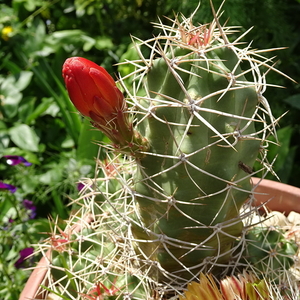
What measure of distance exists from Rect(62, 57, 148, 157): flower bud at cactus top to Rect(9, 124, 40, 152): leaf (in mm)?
950

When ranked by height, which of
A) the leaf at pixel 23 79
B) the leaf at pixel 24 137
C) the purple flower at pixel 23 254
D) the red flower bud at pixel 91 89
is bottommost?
the purple flower at pixel 23 254

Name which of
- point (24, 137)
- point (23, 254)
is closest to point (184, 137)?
point (23, 254)

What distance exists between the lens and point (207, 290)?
0.68 metres

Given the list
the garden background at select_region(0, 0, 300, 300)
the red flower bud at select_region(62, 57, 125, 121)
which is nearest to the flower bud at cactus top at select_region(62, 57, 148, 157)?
the red flower bud at select_region(62, 57, 125, 121)

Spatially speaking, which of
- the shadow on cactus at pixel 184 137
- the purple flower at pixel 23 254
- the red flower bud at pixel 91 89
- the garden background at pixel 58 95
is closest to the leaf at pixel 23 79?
the garden background at pixel 58 95

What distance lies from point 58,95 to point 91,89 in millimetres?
1261

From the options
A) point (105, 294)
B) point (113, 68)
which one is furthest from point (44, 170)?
point (105, 294)

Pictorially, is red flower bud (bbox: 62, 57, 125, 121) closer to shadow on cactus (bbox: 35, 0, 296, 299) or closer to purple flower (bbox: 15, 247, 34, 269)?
shadow on cactus (bbox: 35, 0, 296, 299)

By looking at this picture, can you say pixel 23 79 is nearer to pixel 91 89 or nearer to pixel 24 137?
pixel 24 137

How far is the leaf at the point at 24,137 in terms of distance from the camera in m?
1.60

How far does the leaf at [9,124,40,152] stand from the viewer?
160 centimetres

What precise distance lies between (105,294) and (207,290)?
0.86ft

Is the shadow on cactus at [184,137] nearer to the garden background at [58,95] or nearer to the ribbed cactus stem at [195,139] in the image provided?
the ribbed cactus stem at [195,139]

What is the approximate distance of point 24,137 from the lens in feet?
5.36
